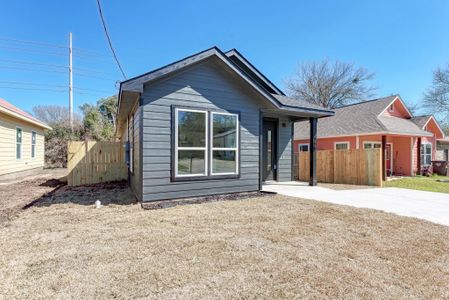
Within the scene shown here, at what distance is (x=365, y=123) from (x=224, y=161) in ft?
39.3

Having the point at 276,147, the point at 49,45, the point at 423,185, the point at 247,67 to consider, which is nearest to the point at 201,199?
the point at 276,147

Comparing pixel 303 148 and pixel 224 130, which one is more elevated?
pixel 224 130

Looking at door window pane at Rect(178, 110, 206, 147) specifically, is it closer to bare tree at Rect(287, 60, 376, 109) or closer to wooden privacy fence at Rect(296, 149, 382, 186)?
wooden privacy fence at Rect(296, 149, 382, 186)

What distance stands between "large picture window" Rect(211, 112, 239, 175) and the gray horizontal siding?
219mm

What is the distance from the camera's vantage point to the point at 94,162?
33.2 feet

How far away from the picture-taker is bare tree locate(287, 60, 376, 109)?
2877 cm

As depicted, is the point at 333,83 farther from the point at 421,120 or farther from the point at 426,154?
the point at 426,154

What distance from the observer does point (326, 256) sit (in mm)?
3137

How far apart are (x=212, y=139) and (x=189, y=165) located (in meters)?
0.91

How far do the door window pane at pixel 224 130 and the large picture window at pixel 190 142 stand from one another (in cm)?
34

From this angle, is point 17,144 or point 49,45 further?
point 49,45

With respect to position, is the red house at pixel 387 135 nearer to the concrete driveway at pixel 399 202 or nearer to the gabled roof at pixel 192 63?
the concrete driveway at pixel 399 202

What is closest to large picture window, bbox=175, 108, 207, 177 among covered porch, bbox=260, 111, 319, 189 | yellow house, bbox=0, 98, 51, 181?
covered porch, bbox=260, 111, 319, 189

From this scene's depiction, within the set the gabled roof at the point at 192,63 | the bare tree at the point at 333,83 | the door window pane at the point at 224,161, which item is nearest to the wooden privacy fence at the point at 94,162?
the gabled roof at the point at 192,63
